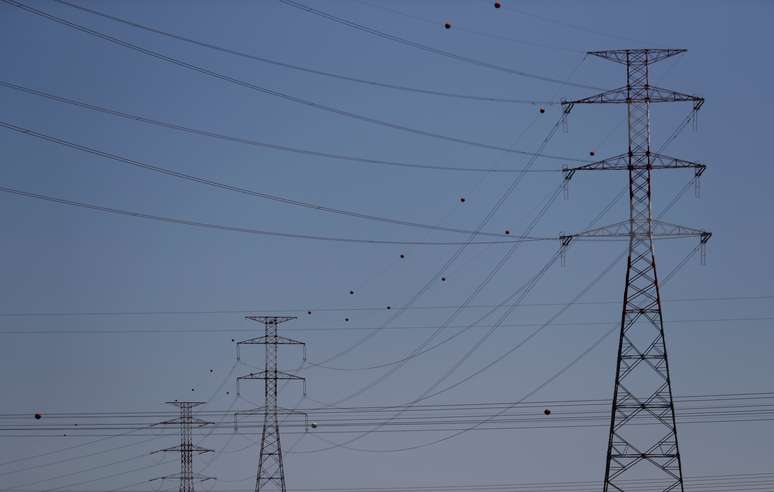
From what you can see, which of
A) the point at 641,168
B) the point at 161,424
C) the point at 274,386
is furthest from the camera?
the point at 161,424

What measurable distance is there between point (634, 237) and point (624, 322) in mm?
3843

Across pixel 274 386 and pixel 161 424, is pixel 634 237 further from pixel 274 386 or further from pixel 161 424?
pixel 161 424

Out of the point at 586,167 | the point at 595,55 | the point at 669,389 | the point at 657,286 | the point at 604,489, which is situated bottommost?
the point at 604,489

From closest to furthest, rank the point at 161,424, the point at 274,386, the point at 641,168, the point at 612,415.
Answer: the point at 612,415 → the point at 641,168 → the point at 274,386 → the point at 161,424

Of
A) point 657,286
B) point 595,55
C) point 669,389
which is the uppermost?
point 595,55

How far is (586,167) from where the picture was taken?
60.0 meters

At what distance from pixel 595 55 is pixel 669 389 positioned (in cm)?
1380

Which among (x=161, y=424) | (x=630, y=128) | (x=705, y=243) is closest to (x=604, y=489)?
(x=705, y=243)

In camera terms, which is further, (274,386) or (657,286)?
(274,386)

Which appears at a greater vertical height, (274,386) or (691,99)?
(691,99)

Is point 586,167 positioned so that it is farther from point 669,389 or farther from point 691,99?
point 669,389

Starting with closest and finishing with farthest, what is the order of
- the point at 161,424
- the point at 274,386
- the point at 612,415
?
the point at 612,415 → the point at 274,386 → the point at 161,424

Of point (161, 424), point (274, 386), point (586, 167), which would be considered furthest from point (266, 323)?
point (586, 167)

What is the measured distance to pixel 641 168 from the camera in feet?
200
